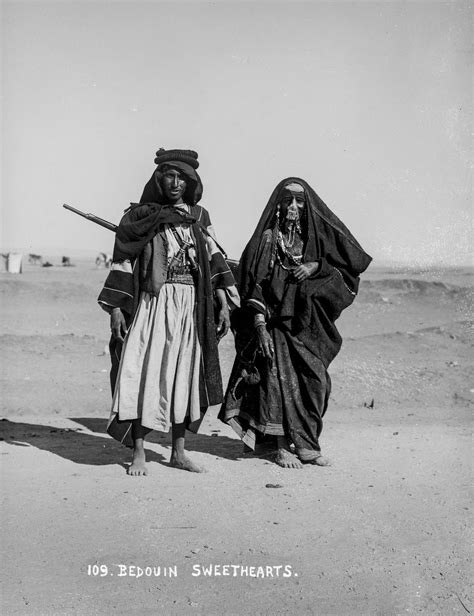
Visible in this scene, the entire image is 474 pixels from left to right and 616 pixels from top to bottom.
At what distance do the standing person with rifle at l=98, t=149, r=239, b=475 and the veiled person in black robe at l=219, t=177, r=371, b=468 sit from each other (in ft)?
1.47

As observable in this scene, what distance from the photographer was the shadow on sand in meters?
5.49

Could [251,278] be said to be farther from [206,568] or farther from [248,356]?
[206,568]

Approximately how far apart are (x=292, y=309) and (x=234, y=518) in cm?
172

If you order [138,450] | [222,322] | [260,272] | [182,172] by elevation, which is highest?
[182,172]

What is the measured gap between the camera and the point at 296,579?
3561 millimetres

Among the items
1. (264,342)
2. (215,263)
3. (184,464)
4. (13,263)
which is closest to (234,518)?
(184,464)

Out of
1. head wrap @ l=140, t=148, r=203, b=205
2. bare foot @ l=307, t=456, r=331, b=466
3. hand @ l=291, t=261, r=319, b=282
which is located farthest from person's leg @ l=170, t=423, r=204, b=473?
head wrap @ l=140, t=148, r=203, b=205

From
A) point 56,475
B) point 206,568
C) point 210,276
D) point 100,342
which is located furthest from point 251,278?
point 100,342

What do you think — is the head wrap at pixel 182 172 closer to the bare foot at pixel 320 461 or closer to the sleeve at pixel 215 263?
the sleeve at pixel 215 263

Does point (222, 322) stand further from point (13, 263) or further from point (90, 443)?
point (13, 263)

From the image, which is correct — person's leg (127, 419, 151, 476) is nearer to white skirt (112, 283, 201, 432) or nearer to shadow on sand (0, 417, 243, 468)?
white skirt (112, 283, 201, 432)

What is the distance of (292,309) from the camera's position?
5.40 m

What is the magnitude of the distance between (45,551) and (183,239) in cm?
225

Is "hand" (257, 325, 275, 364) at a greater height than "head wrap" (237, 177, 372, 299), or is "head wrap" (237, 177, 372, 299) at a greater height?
"head wrap" (237, 177, 372, 299)
